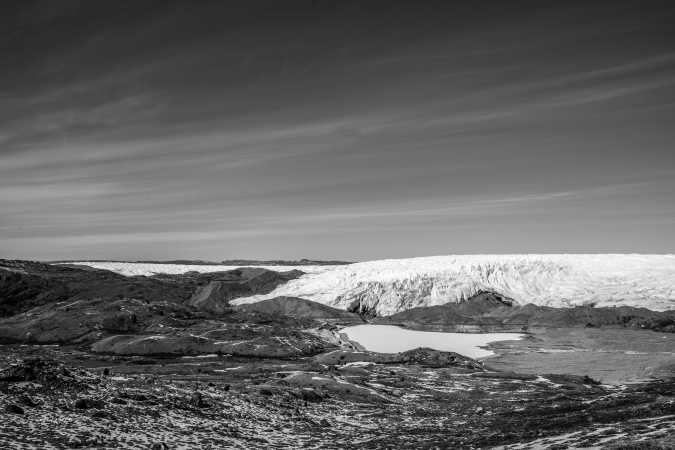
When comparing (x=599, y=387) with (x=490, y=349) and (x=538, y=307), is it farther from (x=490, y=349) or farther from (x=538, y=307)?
(x=538, y=307)

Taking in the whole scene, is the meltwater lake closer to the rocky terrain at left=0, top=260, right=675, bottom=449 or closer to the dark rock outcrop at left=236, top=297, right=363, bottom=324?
the rocky terrain at left=0, top=260, right=675, bottom=449

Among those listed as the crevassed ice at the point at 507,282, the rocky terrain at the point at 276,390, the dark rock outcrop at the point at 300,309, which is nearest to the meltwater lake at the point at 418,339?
the rocky terrain at the point at 276,390

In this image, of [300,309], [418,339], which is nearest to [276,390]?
[418,339]

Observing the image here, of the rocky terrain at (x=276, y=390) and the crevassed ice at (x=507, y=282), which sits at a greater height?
the crevassed ice at (x=507, y=282)

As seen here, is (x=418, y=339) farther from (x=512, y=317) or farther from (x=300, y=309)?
(x=300, y=309)

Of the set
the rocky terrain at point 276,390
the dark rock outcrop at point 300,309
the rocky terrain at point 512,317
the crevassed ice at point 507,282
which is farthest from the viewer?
the crevassed ice at point 507,282

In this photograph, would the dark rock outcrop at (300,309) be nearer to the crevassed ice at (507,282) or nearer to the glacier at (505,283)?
the glacier at (505,283)

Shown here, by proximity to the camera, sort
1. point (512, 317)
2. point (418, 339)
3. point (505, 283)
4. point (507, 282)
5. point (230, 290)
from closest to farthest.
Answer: point (418, 339), point (512, 317), point (505, 283), point (507, 282), point (230, 290)

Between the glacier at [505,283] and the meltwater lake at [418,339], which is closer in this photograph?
the meltwater lake at [418,339]
